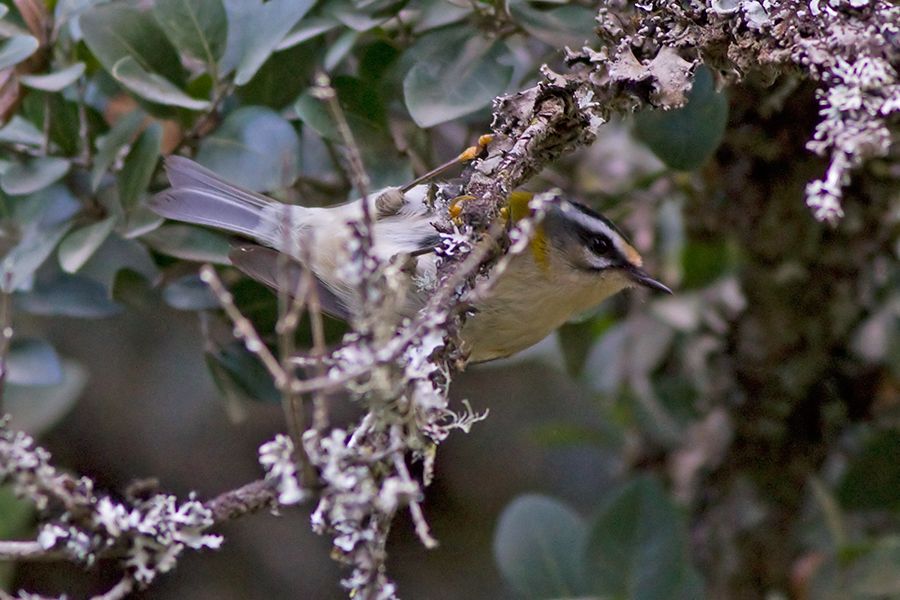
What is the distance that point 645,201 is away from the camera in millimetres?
1814

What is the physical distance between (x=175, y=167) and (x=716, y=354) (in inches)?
39.8

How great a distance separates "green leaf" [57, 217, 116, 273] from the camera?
1235mm

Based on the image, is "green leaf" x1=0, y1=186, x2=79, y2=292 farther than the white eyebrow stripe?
No

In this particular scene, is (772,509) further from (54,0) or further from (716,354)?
(54,0)

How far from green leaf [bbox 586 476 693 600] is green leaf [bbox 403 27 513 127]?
681 millimetres

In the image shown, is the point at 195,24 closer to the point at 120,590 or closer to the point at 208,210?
the point at 208,210

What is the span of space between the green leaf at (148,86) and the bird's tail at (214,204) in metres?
0.07

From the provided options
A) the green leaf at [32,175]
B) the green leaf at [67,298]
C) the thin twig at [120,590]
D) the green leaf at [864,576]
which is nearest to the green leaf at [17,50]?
the green leaf at [32,175]

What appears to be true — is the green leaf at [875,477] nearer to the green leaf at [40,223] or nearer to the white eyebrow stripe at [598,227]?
the white eyebrow stripe at [598,227]

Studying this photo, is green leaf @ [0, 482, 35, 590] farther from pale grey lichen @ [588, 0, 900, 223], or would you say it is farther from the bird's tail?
pale grey lichen @ [588, 0, 900, 223]

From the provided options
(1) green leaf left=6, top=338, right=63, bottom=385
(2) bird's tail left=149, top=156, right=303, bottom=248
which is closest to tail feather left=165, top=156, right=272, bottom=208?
(2) bird's tail left=149, top=156, right=303, bottom=248

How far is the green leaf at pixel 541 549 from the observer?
1.58 m

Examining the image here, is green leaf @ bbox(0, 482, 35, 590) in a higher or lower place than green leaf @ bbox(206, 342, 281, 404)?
lower

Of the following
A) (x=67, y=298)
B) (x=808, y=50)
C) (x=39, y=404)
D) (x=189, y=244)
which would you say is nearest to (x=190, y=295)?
(x=189, y=244)
